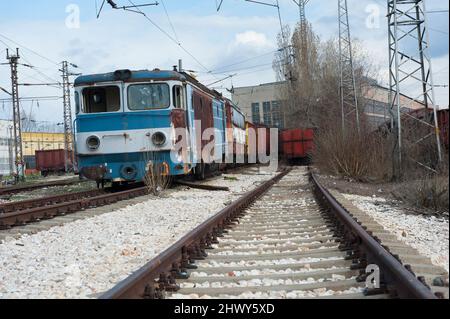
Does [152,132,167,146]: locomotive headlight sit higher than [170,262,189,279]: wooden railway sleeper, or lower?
higher

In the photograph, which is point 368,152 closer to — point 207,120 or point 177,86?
point 207,120

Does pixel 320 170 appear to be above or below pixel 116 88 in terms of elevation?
below

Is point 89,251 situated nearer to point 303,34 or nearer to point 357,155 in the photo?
point 357,155

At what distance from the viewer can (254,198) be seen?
11523 mm

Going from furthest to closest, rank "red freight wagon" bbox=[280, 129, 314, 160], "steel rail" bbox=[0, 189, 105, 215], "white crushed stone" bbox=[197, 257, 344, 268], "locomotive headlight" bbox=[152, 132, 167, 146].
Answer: "red freight wagon" bbox=[280, 129, 314, 160] → "locomotive headlight" bbox=[152, 132, 167, 146] → "steel rail" bbox=[0, 189, 105, 215] → "white crushed stone" bbox=[197, 257, 344, 268]

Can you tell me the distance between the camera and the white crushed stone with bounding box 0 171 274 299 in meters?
4.63

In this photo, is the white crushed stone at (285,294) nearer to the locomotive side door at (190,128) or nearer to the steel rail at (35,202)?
the steel rail at (35,202)

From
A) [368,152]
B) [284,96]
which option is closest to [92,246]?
[368,152]

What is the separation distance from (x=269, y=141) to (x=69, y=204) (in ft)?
94.8

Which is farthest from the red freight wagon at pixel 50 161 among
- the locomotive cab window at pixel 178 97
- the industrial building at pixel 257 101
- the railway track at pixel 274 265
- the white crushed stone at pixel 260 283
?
the white crushed stone at pixel 260 283

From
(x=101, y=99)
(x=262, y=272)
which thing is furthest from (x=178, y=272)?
(x=101, y=99)

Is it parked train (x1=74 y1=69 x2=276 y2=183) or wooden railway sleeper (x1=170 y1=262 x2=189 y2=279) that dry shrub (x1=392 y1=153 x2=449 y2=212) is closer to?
wooden railway sleeper (x1=170 y1=262 x2=189 y2=279)

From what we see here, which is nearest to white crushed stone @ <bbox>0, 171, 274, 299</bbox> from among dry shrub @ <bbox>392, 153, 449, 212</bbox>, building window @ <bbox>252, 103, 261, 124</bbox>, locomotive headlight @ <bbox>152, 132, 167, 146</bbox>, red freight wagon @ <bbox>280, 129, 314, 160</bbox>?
locomotive headlight @ <bbox>152, 132, 167, 146</bbox>

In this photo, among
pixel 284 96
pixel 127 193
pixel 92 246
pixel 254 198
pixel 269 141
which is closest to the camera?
pixel 92 246
